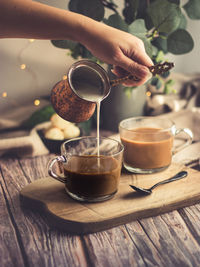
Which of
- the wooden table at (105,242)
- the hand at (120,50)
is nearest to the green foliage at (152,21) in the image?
the hand at (120,50)

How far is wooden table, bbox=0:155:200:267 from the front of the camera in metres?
0.85

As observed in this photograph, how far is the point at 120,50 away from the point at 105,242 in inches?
20.9

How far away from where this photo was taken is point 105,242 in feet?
3.00

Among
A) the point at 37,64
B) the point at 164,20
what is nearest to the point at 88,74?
the point at 164,20

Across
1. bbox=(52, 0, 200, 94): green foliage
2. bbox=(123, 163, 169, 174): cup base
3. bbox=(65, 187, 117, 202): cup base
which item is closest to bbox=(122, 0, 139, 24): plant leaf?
bbox=(52, 0, 200, 94): green foliage

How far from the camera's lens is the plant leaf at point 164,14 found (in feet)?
4.49

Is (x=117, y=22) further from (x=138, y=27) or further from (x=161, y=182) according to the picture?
(x=161, y=182)

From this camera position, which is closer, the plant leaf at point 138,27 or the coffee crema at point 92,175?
the coffee crema at point 92,175

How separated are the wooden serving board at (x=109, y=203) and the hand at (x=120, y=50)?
33cm

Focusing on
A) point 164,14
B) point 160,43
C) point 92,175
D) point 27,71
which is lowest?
point 92,175

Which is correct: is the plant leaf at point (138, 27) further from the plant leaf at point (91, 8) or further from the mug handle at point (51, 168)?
the mug handle at point (51, 168)

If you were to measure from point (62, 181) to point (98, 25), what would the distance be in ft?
1.52

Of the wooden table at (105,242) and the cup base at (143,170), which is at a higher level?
the cup base at (143,170)

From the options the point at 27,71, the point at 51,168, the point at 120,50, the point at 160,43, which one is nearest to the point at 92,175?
the point at 51,168
